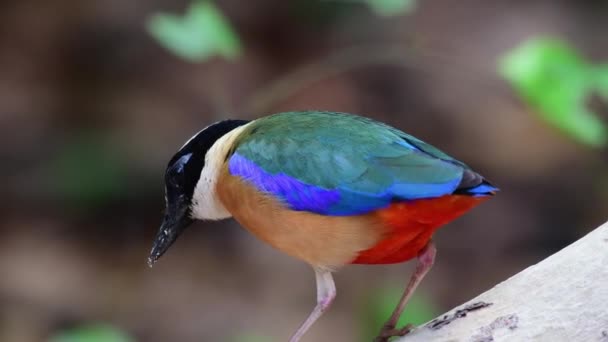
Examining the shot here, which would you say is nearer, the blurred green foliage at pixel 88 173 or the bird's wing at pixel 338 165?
the bird's wing at pixel 338 165

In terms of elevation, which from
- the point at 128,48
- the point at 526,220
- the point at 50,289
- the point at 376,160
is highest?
the point at 376,160

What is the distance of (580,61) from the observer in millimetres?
4645

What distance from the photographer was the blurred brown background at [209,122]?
21.0 feet

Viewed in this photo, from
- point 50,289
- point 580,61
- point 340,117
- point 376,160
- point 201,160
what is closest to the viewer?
point 376,160

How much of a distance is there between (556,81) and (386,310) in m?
1.72

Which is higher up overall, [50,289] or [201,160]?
[201,160]

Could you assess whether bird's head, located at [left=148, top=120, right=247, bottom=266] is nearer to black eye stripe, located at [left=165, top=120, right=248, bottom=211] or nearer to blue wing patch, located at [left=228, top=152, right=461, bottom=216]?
black eye stripe, located at [left=165, top=120, right=248, bottom=211]

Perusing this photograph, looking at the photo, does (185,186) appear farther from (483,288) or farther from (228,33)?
(483,288)

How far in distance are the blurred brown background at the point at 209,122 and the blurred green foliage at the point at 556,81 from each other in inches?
68.7

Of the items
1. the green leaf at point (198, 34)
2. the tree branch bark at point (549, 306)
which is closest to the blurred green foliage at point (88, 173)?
the green leaf at point (198, 34)

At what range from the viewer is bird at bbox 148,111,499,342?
3.00 m

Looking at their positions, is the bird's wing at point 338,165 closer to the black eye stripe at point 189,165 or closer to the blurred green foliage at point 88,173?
the black eye stripe at point 189,165

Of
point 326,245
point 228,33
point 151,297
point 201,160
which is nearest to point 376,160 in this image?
point 326,245

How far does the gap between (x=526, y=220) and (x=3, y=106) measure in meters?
3.67
